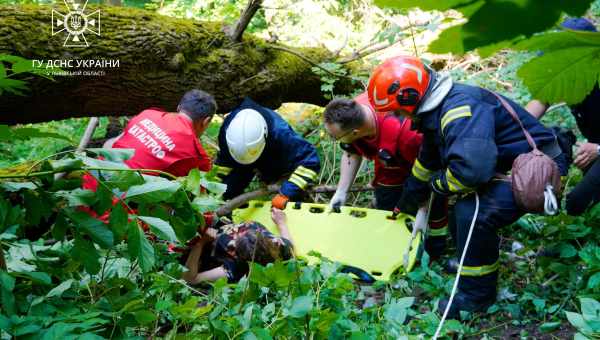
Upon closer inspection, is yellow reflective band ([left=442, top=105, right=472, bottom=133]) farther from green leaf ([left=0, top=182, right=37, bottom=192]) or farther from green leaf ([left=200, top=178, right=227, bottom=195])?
green leaf ([left=0, top=182, right=37, bottom=192])

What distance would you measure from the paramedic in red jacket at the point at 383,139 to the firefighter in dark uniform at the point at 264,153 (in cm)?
36

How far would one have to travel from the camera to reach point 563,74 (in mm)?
619

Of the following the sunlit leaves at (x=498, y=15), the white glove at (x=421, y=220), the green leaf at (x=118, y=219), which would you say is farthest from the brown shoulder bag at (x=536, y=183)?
the sunlit leaves at (x=498, y=15)

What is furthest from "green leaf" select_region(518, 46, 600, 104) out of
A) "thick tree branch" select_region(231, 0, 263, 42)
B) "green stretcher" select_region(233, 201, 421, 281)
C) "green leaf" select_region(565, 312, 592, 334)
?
"thick tree branch" select_region(231, 0, 263, 42)

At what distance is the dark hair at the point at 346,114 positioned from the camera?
390cm

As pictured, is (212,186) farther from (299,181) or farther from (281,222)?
(299,181)

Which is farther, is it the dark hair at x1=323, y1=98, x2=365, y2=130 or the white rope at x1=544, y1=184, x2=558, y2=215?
the dark hair at x1=323, y1=98, x2=365, y2=130

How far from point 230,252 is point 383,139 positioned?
1417 millimetres

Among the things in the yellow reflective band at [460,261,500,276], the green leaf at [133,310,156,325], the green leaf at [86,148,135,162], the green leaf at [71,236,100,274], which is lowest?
the yellow reflective band at [460,261,500,276]

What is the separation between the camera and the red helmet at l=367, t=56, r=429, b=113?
3275mm

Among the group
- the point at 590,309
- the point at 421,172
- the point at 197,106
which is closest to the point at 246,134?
the point at 197,106

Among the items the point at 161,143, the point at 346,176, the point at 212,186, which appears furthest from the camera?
the point at 346,176

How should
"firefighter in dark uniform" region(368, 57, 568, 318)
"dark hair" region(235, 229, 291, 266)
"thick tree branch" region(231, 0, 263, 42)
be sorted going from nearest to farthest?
"firefighter in dark uniform" region(368, 57, 568, 318) < "dark hair" region(235, 229, 291, 266) < "thick tree branch" region(231, 0, 263, 42)

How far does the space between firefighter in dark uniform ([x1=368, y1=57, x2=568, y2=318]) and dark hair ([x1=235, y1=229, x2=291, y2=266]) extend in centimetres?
110
